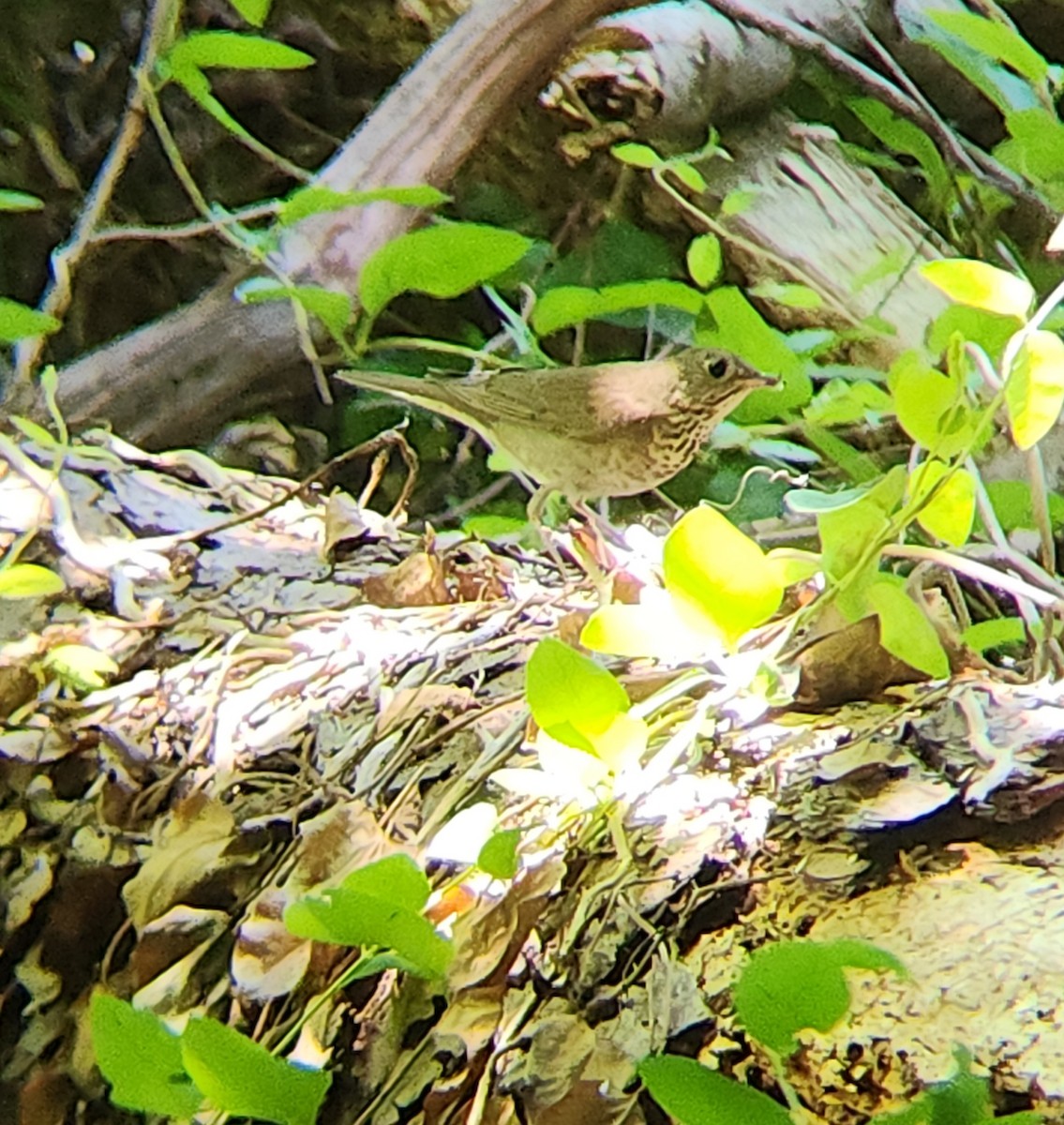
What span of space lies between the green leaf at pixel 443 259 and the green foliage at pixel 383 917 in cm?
84

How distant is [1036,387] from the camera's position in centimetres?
75

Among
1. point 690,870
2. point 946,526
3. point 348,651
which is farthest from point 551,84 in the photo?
point 690,870

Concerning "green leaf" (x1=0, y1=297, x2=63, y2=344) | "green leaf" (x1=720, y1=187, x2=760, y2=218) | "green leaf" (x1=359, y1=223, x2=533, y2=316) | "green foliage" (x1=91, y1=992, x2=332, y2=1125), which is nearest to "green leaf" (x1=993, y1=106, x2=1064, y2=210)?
"green leaf" (x1=720, y1=187, x2=760, y2=218)

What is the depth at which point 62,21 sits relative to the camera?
2246 millimetres

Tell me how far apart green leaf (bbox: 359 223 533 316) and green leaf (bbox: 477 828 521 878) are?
2.69ft

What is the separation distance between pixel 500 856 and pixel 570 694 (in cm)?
10

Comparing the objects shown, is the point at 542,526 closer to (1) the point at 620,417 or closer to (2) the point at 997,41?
(1) the point at 620,417

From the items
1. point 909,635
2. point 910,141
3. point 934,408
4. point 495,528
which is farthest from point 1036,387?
point 910,141

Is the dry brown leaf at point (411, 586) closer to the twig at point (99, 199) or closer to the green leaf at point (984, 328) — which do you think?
the green leaf at point (984, 328)

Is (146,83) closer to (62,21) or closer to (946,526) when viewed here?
(62,21)

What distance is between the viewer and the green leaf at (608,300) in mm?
1514

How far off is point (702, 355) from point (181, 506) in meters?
0.63

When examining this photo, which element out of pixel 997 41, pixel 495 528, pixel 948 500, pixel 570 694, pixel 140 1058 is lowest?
pixel 495 528

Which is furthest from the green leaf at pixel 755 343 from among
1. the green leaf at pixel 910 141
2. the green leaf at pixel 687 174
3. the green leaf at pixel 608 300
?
the green leaf at pixel 910 141
